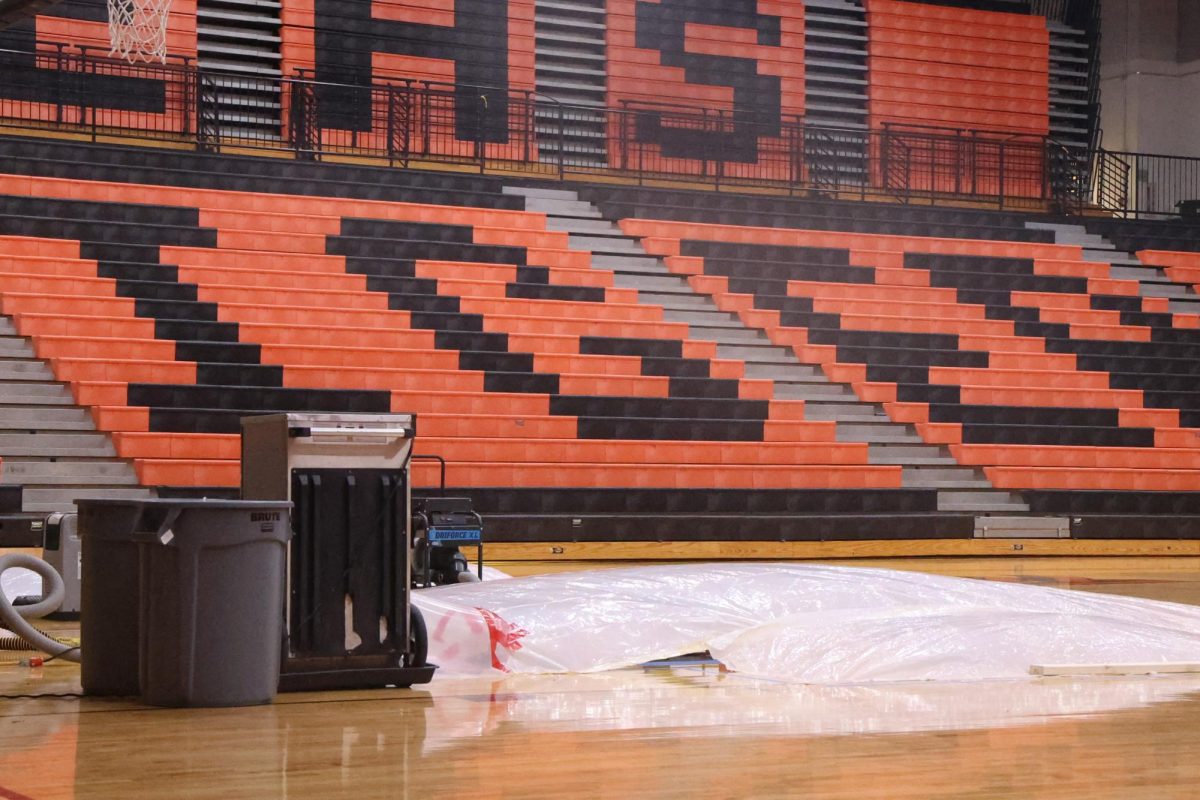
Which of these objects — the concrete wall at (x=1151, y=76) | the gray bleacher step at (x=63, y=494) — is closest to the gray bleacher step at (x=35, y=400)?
the gray bleacher step at (x=63, y=494)

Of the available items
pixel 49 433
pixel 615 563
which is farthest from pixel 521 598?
pixel 49 433

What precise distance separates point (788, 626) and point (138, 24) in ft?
17.5

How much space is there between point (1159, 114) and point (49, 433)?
1296cm

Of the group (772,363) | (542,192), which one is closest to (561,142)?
(542,192)

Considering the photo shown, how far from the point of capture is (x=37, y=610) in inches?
209

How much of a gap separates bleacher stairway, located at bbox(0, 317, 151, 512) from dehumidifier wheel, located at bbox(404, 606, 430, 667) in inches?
199

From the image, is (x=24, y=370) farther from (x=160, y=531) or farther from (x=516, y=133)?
(x=160, y=531)

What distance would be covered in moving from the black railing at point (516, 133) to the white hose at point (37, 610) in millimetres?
7569

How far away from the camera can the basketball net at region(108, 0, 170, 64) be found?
8.10 m

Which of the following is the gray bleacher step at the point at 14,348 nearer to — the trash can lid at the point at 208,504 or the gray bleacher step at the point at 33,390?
the gray bleacher step at the point at 33,390

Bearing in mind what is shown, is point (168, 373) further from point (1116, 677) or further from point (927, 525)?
point (1116, 677)

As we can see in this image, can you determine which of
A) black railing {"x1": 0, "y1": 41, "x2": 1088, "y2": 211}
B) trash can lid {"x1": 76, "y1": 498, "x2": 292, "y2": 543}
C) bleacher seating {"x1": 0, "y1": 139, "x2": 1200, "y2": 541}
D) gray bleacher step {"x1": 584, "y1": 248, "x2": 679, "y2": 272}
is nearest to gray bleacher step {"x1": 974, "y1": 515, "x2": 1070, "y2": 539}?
bleacher seating {"x1": 0, "y1": 139, "x2": 1200, "y2": 541}

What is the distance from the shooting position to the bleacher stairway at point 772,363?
1152 cm

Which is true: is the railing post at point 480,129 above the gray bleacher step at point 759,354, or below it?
above
